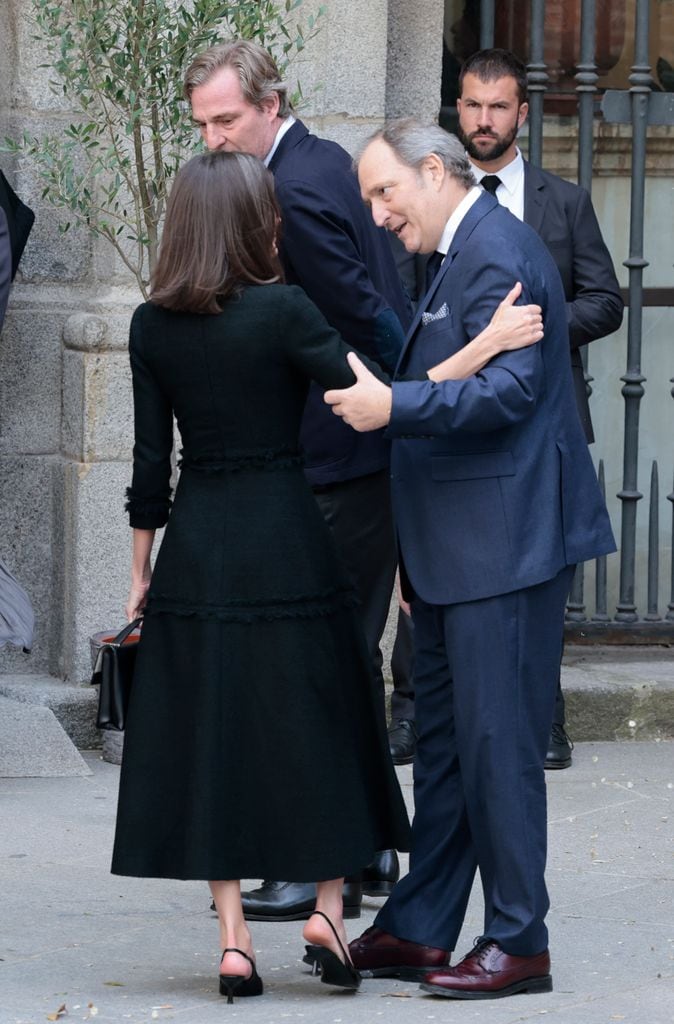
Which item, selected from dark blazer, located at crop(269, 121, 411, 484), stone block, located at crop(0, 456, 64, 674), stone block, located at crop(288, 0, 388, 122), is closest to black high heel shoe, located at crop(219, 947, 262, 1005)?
dark blazer, located at crop(269, 121, 411, 484)

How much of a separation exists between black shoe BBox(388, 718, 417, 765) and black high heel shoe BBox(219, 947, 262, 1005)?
232 centimetres

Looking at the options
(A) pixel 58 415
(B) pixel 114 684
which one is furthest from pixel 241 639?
(A) pixel 58 415

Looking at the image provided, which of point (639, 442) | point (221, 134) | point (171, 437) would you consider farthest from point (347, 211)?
point (639, 442)

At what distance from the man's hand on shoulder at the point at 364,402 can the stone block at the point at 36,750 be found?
262 centimetres

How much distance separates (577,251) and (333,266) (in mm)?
1807

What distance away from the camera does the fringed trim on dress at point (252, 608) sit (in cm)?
419

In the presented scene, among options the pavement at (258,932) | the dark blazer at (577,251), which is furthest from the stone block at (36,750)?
the dark blazer at (577,251)

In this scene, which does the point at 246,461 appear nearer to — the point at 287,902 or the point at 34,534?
the point at 287,902

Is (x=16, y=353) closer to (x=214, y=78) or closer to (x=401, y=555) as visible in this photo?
→ (x=214, y=78)

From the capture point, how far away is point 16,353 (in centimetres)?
687

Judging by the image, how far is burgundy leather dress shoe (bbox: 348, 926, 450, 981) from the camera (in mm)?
4383

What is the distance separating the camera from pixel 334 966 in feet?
13.9

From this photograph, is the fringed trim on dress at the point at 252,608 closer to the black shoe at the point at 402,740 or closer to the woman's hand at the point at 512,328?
the woman's hand at the point at 512,328

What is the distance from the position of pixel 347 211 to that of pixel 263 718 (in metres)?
1.37
